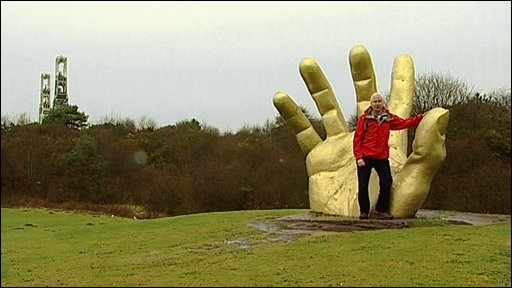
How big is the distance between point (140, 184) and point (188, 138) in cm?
400

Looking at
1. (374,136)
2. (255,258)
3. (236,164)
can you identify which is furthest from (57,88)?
(236,164)

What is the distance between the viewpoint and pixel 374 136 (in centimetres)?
800

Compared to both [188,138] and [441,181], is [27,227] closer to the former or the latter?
[441,181]

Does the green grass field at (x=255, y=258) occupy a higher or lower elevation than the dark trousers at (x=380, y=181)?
lower

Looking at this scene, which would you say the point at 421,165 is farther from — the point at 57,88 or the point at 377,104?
the point at 57,88

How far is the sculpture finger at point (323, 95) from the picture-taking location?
953 cm

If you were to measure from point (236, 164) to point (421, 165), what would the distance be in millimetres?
12842

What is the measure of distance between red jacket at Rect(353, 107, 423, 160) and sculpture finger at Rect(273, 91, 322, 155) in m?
1.76

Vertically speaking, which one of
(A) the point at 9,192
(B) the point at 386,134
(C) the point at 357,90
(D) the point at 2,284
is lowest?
(D) the point at 2,284

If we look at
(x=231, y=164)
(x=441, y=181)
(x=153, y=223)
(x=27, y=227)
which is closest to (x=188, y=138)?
(x=231, y=164)

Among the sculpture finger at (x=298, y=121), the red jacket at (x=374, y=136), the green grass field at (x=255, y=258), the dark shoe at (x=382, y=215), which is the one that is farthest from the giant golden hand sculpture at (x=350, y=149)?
the green grass field at (x=255, y=258)

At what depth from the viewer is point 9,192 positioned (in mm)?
2852

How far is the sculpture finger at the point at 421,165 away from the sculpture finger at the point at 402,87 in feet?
3.70

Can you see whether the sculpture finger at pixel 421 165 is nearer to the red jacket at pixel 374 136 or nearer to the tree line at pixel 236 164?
the red jacket at pixel 374 136
